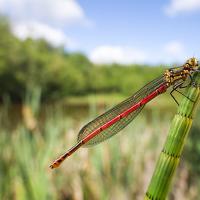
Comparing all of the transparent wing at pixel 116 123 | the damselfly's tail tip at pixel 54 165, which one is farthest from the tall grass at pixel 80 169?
the damselfly's tail tip at pixel 54 165

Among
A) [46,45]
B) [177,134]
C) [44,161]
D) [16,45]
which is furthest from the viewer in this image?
[46,45]

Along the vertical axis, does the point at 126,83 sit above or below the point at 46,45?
below

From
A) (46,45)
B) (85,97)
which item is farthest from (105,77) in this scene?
(46,45)

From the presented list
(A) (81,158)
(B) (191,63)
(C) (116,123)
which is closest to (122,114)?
(C) (116,123)

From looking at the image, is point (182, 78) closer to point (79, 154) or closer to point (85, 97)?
point (79, 154)

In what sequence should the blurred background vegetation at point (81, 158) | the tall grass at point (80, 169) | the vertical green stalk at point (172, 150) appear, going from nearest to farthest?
the vertical green stalk at point (172, 150), the tall grass at point (80, 169), the blurred background vegetation at point (81, 158)

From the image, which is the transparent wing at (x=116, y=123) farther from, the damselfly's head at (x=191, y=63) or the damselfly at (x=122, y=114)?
the damselfly's head at (x=191, y=63)
